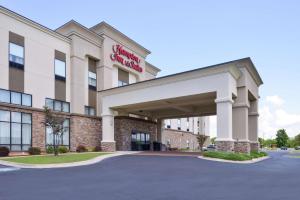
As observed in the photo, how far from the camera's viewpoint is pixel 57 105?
31609 mm

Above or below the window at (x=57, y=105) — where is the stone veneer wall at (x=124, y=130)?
below

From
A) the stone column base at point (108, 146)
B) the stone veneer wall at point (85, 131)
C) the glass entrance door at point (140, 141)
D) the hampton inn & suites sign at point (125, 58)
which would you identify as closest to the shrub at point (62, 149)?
the stone veneer wall at point (85, 131)

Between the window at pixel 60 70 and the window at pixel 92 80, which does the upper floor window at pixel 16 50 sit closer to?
the window at pixel 60 70

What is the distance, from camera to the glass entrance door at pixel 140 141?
123 feet

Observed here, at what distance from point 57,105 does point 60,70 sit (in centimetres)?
406

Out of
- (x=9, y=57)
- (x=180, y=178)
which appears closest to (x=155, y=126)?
(x=9, y=57)

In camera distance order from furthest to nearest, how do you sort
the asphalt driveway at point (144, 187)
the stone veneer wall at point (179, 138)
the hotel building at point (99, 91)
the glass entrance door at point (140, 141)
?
the stone veneer wall at point (179, 138) < the glass entrance door at point (140, 141) < the hotel building at point (99, 91) < the asphalt driveway at point (144, 187)

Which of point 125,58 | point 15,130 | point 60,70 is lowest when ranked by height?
point 15,130

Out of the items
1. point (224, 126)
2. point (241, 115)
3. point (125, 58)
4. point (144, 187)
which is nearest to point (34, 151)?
point (224, 126)

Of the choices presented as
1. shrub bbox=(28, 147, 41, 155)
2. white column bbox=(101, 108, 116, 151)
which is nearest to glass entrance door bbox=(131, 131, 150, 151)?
white column bbox=(101, 108, 116, 151)

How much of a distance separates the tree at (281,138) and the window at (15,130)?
11347 cm

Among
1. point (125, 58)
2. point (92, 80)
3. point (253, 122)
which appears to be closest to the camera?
point (253, 122)

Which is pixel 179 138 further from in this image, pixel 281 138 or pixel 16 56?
pixel 281 138

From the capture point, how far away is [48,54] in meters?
31.2
